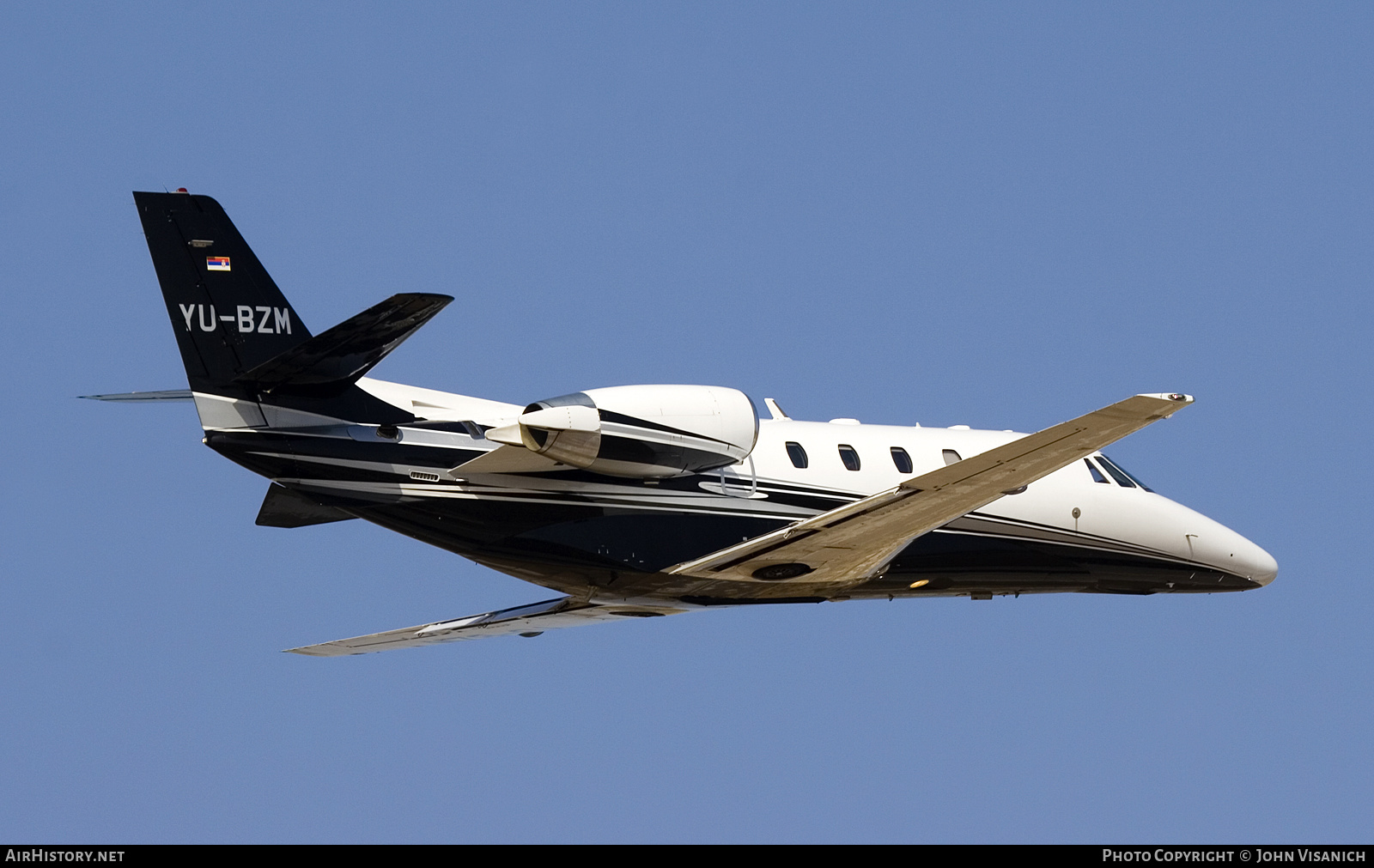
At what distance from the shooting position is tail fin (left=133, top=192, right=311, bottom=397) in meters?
18.4

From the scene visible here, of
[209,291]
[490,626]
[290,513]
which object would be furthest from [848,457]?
[209,291]

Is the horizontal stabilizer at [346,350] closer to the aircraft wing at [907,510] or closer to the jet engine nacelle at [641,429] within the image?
the jet engine nacelle at [641,429]

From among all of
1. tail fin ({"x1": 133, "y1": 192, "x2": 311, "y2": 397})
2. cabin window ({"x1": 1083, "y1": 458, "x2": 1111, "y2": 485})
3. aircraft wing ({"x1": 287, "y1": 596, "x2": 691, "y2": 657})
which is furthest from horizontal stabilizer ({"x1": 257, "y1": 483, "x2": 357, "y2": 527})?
cabin window ({"x1": 1083, "y1": 458, "x2": 1111, "y2": 485})

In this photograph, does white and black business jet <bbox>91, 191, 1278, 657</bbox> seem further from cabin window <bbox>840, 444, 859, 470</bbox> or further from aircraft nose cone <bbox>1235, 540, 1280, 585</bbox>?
aircraft nose cone <bbox>1235, 540, 1280, 585</bbox>

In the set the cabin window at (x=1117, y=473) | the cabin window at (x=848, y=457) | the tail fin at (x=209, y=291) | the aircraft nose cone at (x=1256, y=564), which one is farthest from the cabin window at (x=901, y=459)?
the tail fin at (x=209, y=291)

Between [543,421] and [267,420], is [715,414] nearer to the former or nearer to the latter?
[543,421]

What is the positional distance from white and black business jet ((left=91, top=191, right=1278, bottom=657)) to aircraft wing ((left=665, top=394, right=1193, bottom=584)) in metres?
0.04

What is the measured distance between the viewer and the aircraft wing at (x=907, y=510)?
17625 mm

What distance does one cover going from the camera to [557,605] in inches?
906

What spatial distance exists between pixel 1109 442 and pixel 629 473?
5562 mm

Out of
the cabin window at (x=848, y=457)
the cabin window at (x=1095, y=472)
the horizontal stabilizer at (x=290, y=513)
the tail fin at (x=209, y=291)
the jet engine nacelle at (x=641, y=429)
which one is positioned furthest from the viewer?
the cabin window at (x=1095, y=472)

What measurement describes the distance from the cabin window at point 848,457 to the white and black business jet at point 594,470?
4 centimetres

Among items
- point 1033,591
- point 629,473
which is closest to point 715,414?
point 629,473
